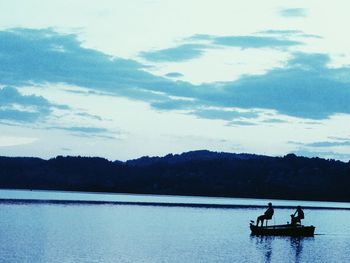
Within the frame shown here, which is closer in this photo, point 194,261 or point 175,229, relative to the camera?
→ point 194,261

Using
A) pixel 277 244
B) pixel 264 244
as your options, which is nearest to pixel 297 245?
pixel 277 244

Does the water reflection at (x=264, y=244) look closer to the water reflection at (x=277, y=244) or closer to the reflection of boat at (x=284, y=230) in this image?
the water reflection at (x=277, y=244)

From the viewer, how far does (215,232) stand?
73625mm

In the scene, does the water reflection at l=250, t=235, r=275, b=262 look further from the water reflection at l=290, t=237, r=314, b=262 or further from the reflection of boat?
the water reflection at l=290, t=237, r=314, b=262

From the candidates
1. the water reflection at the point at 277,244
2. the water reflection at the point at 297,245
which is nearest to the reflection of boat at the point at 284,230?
the water reflection at the point at 277,244

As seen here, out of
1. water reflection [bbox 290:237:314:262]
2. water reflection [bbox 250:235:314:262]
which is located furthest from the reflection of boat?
water reflection [bbox 290:237:314:262]

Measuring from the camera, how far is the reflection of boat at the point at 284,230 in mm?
65125

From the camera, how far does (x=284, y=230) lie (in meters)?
65.2

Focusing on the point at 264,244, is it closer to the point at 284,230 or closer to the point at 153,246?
the point at 284,230

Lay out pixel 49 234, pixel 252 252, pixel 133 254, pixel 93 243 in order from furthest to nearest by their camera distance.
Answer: pixel 49 234 < pixel 93 243 < pixel 252 252 < pixel 133 254

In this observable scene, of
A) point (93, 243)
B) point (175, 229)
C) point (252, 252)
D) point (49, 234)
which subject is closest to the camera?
point (252, 252)

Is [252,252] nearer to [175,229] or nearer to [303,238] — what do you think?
[303,238]

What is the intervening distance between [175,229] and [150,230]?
4.26m

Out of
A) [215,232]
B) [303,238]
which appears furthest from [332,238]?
[215,232]
